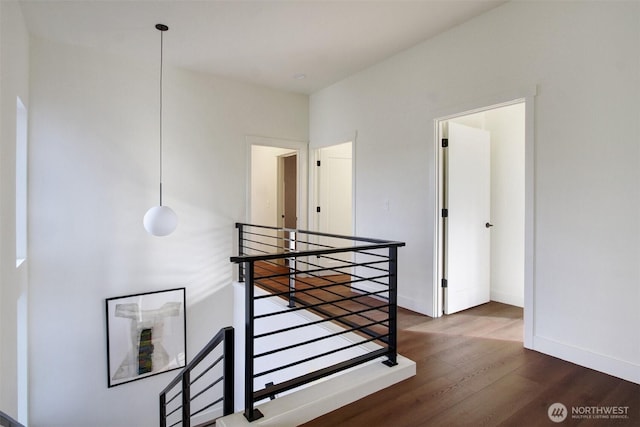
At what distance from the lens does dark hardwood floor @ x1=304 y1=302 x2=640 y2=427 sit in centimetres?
185

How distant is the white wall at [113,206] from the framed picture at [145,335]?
0.31 feet

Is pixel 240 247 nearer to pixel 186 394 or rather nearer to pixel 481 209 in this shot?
pixel 186 394

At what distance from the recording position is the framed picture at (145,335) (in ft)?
12.8

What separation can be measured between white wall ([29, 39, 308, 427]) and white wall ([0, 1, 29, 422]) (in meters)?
0.60

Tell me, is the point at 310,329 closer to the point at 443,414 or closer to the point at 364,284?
the point at 364,284

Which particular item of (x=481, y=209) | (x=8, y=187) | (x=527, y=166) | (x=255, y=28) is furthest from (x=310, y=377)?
(x=255, y=28)

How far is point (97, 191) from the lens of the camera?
3789 millimetres

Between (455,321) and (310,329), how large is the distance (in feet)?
4.65

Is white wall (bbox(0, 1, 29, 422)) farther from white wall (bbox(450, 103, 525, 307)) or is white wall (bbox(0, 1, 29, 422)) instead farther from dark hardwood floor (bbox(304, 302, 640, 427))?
white wall (bbox(450, 103, 525, 307))

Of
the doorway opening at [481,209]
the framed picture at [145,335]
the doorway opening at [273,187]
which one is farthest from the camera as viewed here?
the doorway opening at [273,187]

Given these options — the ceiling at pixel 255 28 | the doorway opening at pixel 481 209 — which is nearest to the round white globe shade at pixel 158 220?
the ceiling at pixel 255 28

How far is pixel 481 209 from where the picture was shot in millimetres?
3822

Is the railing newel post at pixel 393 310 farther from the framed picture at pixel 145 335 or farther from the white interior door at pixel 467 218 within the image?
the framed picture at pixel 145 335

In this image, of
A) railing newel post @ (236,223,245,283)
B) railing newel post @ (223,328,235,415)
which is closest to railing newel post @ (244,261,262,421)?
railing newel post @ (223,328,235,415)
